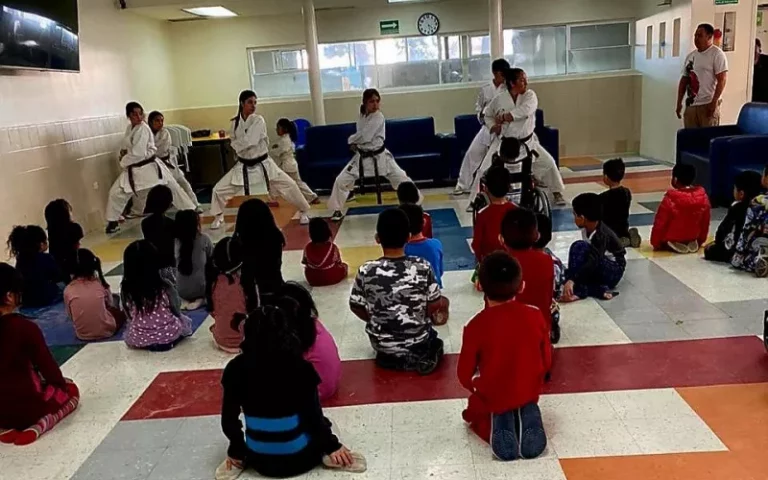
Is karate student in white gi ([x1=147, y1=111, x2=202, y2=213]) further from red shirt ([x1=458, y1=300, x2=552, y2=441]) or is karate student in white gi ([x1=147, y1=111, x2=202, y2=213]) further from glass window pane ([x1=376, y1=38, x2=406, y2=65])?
red shirt ([x1=458, y1=300, x2=552, y2=441])

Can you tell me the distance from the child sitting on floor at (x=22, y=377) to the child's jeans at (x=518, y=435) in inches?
81.6

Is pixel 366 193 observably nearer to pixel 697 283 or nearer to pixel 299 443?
pixel 697 283

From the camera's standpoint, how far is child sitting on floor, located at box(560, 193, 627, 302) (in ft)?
13.8

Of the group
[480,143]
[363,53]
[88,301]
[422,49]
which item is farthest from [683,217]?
[363,53]

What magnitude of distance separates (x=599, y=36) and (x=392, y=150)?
465cm

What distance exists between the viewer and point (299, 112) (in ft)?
37.3

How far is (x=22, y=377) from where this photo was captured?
2945mm

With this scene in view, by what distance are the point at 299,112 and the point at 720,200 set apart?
710 centimetres

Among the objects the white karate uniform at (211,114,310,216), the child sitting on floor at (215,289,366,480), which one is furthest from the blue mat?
the white karate uniform at (211,114,310,216)

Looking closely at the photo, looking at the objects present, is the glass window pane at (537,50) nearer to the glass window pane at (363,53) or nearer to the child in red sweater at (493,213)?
the glass window pane at (363,53)

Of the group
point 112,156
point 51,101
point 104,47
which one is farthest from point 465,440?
point 104,47

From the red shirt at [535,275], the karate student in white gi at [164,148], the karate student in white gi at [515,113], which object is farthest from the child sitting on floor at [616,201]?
the karate student in white gi at [164,148]

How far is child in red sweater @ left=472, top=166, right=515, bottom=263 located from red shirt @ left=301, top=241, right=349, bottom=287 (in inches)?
49.6

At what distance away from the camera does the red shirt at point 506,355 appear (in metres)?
2.45
